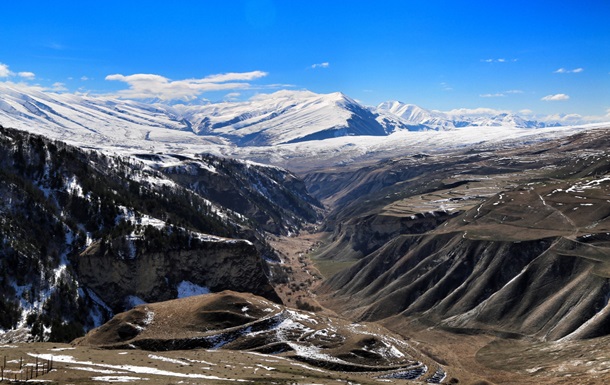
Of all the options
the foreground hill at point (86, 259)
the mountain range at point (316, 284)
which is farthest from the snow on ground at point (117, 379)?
the foreground hill at point (86, 259)

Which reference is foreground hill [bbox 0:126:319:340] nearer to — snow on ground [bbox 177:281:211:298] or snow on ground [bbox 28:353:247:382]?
snow on ground [bbox 177:281:211:298]

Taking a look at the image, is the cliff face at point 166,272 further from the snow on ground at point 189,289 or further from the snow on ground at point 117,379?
the snow on ground at point 117,379

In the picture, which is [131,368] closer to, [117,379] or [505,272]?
[117,379]

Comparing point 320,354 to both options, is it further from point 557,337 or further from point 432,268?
point 432,268

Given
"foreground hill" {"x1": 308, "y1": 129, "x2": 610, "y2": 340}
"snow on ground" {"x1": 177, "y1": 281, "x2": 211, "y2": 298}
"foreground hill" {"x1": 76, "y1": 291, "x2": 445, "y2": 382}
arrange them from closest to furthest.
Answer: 1. "foreground hill" {"x1": 76, "y1": 291, "x2": 445, "y2": 382}
2. "foreground hill" {"x1": 308, "y1": 129, "x2": 610, "y2": 340}
3. "snow on ground" {"x1": 177, "y1": 281, "x2": 211, "y2": 298}

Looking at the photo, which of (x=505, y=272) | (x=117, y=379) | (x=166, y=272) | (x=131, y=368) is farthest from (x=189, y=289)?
(x=505, y=272)

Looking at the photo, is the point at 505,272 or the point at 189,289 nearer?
the point at 189,289

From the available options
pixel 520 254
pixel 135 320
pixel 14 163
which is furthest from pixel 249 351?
pixel 14 163

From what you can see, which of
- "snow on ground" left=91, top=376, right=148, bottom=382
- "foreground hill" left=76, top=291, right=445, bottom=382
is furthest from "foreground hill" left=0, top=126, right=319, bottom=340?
"snow on ground" left=91, top=376, right=148, bottom=382
